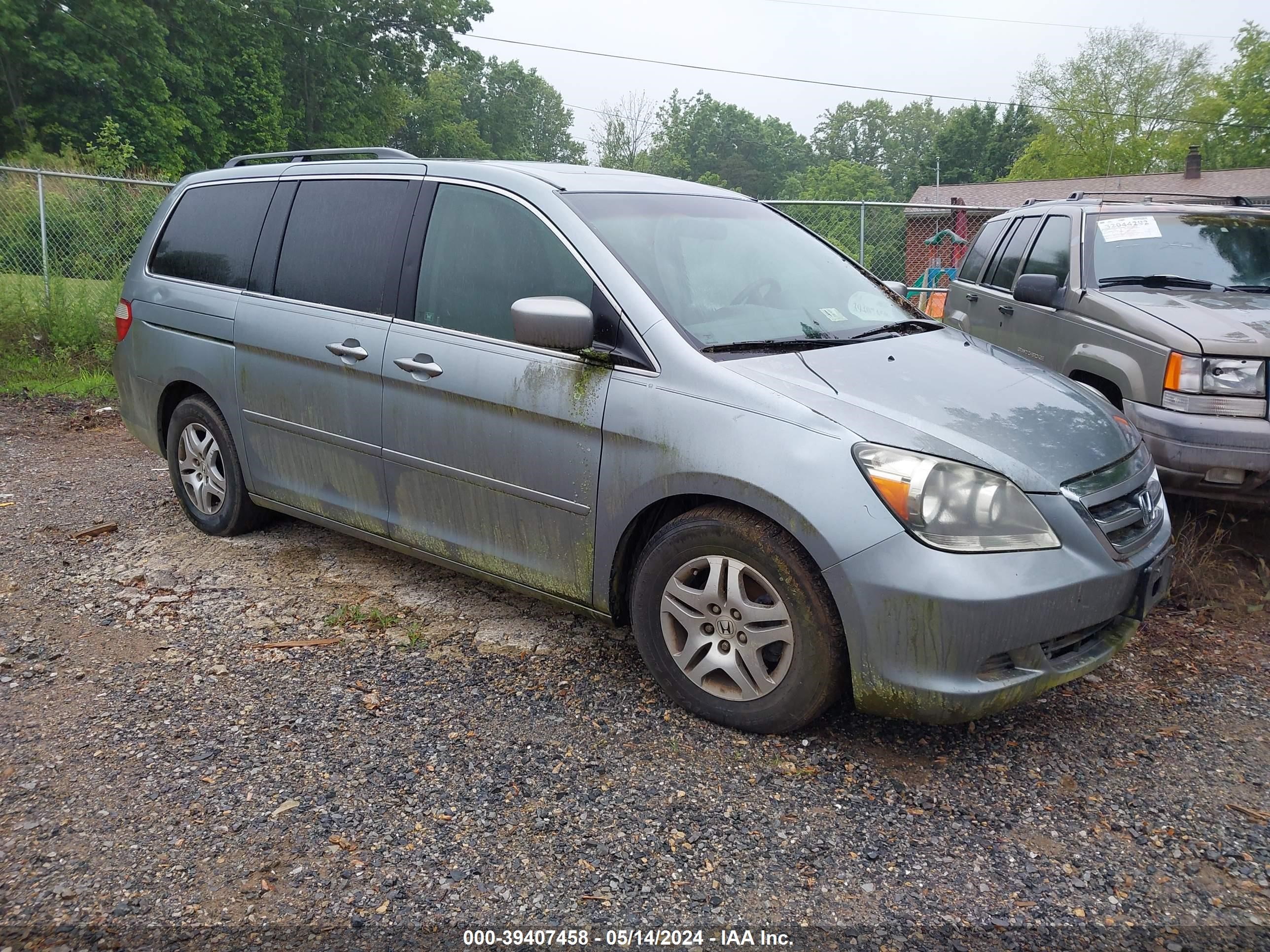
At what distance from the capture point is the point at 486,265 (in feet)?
12.6

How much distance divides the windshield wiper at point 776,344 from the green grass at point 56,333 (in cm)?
849

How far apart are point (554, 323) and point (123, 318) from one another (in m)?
3.32

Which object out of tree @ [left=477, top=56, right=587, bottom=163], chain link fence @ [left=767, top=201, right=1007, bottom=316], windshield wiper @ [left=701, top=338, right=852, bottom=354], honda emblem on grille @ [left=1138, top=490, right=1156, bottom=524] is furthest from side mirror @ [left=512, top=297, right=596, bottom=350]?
tree @ [left=477, top=56, right=587, bottom=163]

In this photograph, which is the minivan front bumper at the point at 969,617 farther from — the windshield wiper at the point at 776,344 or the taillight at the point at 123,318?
the taillight at the point at 123,318

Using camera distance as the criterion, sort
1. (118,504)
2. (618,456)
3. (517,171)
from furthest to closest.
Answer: (118,504), (517,171), (618,456)

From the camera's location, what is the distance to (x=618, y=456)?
337 cm

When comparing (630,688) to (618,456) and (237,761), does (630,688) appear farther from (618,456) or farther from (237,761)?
(237,761)

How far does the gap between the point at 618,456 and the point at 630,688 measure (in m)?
0.91

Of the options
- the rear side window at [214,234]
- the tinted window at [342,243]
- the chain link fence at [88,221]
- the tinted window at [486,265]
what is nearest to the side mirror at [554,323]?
the tinted window at [486,265]

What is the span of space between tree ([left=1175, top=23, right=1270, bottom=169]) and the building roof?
18970 millimetres

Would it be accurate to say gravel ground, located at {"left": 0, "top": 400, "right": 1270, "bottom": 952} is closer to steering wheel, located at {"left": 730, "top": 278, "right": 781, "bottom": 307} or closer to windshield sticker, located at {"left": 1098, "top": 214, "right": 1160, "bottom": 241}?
steering wheel, located at {"left": 730, "top": 278, "right": 781, "bottom": 307}

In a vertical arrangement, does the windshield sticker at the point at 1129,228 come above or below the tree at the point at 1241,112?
below

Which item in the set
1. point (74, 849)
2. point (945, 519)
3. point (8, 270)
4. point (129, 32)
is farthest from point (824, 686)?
point (129, 32)

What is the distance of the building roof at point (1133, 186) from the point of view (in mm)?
34781
